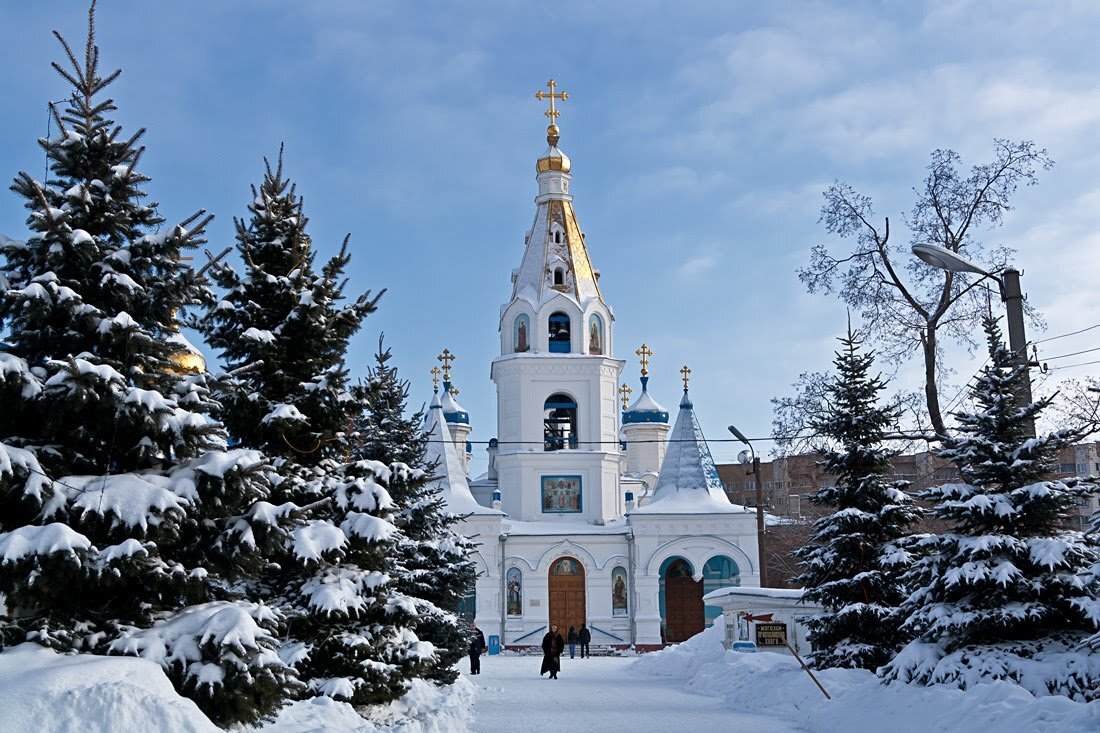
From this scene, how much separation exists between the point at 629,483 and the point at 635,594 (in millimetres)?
11586

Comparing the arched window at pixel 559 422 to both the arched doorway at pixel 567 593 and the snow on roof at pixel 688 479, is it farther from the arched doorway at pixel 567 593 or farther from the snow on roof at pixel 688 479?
the arched doorway at pixel 567 593

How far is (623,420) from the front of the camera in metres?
55.8

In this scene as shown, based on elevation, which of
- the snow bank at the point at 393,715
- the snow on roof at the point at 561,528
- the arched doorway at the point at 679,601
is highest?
the snow on roof at the point at 561,528

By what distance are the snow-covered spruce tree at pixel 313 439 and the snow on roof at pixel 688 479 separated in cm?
3086

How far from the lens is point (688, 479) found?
147 ft

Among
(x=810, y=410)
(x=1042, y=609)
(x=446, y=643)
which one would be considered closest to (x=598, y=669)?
(x=810, y=410)

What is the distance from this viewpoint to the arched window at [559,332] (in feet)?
152

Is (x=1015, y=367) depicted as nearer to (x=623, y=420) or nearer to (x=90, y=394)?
(x=90, y=394)

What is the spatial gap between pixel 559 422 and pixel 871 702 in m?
34.1

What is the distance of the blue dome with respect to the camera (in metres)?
55.0

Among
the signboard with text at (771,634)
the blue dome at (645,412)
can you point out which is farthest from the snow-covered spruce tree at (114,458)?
the blue dome at (645,412)

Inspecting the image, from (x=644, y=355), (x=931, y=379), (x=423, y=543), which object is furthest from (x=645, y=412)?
(x=423, y=543)

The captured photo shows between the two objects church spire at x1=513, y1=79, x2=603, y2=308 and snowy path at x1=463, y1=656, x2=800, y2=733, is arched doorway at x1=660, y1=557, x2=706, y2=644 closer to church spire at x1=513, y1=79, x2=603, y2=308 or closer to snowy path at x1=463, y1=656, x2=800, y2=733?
church spire at x1=513, y1=79, x2=603, y2=308

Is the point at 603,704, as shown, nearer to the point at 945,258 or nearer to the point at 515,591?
the point at 945,258
